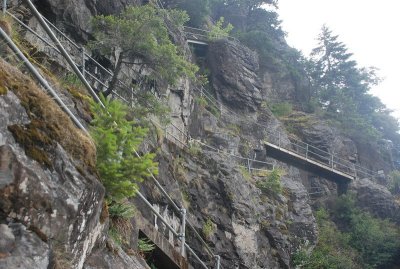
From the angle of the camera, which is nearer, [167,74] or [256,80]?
[167,74]

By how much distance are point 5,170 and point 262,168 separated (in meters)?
21.0

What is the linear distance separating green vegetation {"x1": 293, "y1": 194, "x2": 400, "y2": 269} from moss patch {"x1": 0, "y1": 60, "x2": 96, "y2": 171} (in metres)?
16.3

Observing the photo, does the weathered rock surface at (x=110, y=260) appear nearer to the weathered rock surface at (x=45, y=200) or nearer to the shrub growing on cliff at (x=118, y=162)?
the weathered rock surface at (x=45, y=200)

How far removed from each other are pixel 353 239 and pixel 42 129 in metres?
22.5

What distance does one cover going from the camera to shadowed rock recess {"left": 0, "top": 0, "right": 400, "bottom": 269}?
3395 millimetres

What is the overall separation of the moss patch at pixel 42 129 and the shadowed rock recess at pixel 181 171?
0.04ft

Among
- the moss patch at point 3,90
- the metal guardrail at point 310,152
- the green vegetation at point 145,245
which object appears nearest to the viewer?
the moss patch at point 3,90

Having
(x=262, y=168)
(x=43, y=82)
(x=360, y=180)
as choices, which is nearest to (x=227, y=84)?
(x=262, y=168)

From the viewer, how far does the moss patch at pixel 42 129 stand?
3.56 m

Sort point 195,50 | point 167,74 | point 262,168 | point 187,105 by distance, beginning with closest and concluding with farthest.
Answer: point 167,74 → point 187,105 → point 262,168 → point 195,50

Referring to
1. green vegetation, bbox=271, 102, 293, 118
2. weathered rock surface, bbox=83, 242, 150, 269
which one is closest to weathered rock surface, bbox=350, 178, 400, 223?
green vegetation, bbox=271, 102, 293, 118

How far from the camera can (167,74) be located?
11883 mm

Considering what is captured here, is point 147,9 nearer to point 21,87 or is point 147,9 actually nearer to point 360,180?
point 21,87

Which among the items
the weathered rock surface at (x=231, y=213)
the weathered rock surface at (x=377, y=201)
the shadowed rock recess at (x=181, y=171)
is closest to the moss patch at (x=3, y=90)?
the shadowed rock recess at (x=181, y=171)
